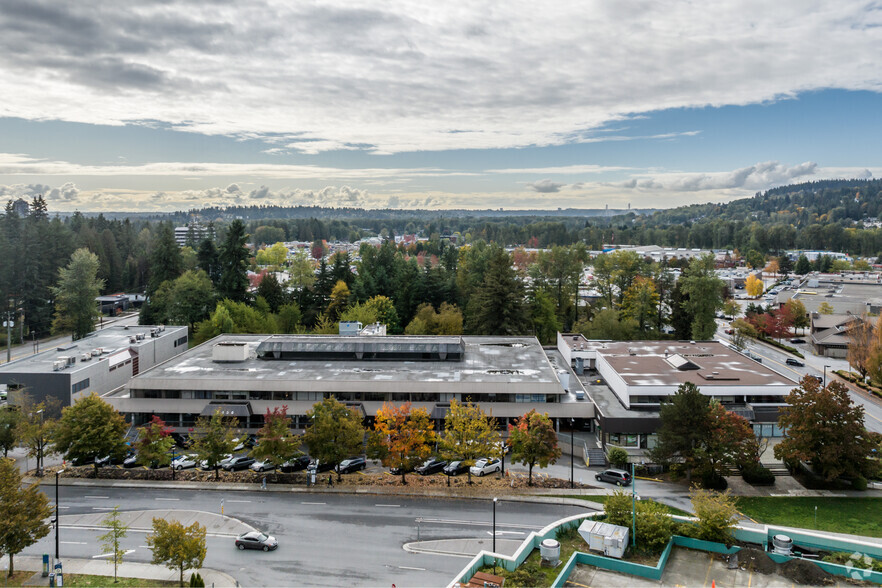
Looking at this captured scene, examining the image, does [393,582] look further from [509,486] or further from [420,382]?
[420,382]

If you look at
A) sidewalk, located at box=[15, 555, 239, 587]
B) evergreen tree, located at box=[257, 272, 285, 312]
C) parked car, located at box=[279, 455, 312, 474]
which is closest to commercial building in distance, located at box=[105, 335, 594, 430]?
parked car, located at box=[279, 455, 312, 474]

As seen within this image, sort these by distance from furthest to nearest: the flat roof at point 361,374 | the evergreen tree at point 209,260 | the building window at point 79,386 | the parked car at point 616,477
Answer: the evergreen tree at point 209,260 → the building window at point 79,386 → the flat roof at point 361,374 → the parked car at point 616,477

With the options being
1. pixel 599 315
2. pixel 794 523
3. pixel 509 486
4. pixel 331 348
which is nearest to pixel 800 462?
pixel 794 523

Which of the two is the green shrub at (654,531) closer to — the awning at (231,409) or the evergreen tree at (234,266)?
the awning at (231,409)

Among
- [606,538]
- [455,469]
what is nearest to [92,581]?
[455,469]

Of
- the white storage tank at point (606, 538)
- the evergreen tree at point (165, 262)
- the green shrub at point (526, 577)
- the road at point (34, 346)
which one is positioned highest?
the evergreen tree at point (165, 262)

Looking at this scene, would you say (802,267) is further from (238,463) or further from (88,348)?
(88,348)

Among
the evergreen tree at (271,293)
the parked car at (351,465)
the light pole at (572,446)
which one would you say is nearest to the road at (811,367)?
the light pole at (572,446)
